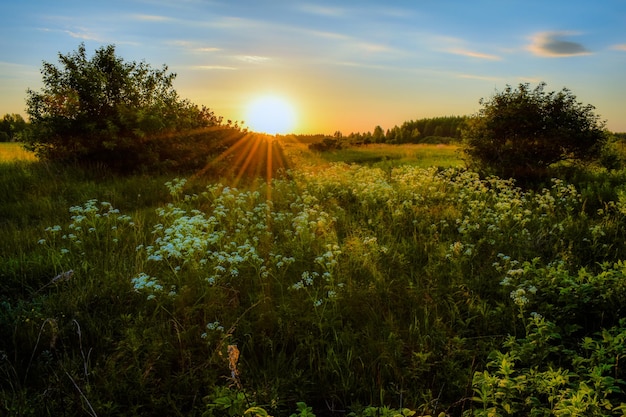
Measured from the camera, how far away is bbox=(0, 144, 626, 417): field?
10.9ft

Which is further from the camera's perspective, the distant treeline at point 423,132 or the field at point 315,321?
the distant treeline at point 423,132

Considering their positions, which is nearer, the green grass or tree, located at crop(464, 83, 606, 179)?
tree, located at crop(464, 83, 606, 179)

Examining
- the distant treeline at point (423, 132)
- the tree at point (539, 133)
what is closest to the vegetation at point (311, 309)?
the tree at point (539, 133)

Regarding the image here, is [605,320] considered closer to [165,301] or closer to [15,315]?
[165,301]

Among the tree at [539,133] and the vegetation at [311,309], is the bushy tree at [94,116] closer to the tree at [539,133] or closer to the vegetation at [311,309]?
the vegetation at [311,309]

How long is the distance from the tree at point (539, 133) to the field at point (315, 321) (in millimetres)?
5967

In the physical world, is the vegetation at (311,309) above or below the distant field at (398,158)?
below

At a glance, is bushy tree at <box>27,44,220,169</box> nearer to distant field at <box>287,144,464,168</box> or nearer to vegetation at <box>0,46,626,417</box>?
vegetation at <box>0,46,626,417</box>

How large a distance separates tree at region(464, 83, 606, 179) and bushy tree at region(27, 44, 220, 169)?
1102cm

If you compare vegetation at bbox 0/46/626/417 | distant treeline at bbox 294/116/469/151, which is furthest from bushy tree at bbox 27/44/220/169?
distant treeline at bbox 294/116/469/151

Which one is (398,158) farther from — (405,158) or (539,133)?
(539,133)

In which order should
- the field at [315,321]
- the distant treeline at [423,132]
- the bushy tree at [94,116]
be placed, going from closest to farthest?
the field at [315,321] < the bushy tree at [94,116] < the distant treeline at [423,132]

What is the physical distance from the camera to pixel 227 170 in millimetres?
13539

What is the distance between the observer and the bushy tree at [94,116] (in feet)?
39.3
